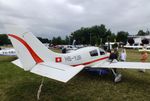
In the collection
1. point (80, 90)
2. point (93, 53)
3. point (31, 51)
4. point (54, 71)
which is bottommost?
point (80, 90)

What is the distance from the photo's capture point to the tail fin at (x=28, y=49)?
6711 millimetres

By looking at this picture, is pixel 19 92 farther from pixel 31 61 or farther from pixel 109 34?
pixel 109 34

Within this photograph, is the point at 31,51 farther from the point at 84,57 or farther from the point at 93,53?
the point at 93,53

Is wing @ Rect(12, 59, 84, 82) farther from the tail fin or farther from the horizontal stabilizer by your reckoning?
the tail fin

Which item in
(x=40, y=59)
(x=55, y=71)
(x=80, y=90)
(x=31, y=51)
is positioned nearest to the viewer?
(x=55, y=71)

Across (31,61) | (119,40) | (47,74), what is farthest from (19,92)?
(119,40)

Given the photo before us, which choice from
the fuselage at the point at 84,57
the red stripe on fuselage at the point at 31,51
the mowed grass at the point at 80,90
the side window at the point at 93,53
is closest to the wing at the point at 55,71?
the red stripe on fuselage at the point at 31,51

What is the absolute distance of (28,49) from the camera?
700 cm

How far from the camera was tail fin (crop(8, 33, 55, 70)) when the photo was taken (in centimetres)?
671

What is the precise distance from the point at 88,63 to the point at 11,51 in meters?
14.1

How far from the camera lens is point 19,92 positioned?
7.93 metres

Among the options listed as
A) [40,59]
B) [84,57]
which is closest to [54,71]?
[40,59]

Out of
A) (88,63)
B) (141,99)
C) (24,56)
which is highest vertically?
(24,56)

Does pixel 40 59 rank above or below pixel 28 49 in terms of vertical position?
below
